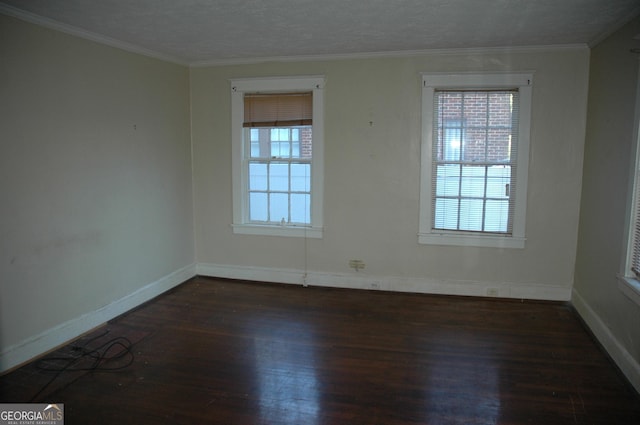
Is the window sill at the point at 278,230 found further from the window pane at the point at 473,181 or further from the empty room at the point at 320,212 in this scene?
the window pane at the point at 473,181

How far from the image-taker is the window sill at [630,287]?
2938 mm

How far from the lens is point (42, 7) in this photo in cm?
303

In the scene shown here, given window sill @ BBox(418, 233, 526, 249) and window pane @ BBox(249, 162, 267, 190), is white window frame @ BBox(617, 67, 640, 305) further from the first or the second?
window pane @ BBox(249, 162, 267, 190)

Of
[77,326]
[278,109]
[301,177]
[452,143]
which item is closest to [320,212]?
[301,177]

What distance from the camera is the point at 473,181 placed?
452 centimetres

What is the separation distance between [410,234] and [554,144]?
5.57 ft

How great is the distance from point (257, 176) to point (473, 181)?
2448 mm

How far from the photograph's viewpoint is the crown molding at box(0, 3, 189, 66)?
3.03m

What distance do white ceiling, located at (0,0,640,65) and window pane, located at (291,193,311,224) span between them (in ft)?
5.26

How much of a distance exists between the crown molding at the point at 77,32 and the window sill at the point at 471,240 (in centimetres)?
338

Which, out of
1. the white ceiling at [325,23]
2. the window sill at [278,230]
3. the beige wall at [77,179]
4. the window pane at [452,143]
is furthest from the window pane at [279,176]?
the window pane at [452,143]

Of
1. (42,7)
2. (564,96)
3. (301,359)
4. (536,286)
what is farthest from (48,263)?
(564,96)

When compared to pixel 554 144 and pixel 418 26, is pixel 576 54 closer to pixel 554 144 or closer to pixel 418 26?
pixel 554 144

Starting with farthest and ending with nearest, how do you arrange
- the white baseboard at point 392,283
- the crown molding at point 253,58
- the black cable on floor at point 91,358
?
the white baseboard at point 392,283
the crown molding at point 253,58
the black cable on floor at point 91,358
